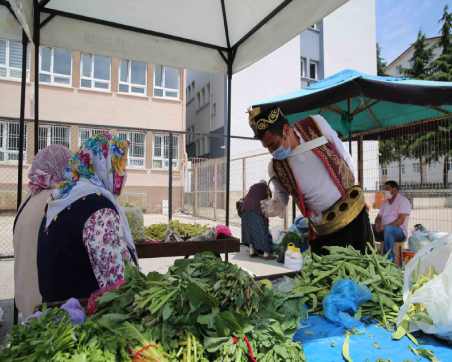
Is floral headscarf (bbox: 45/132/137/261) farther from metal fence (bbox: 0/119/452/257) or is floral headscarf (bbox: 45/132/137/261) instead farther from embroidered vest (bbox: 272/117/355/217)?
metal fence (bbox: 0/119/452/257)

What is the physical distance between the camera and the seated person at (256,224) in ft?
21.9

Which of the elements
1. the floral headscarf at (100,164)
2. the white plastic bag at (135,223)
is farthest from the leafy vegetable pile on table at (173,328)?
the white plastic bag at (135,223)

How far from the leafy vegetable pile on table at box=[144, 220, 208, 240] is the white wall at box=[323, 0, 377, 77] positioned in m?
19.1

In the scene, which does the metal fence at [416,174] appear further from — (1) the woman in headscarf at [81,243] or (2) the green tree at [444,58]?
(2) the green tree at [444,58]

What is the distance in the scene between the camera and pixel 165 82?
1942 centimetres

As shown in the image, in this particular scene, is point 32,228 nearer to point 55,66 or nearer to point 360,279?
point 360,279

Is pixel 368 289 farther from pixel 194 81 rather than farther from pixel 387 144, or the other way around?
pixel 194 81

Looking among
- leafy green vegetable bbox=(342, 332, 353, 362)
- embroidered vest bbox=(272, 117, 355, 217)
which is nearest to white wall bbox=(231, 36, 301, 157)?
embroidered vest bbox=(272, 117, 355, 217)

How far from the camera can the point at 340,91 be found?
395 centimetres

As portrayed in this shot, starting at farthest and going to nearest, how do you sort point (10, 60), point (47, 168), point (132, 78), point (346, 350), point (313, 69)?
1. point (313, 69)
2. point (132, 78)
3. point (10, 60)
4. point (47, 168)
5. point (346, 350)

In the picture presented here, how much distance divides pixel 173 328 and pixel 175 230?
2223 mm

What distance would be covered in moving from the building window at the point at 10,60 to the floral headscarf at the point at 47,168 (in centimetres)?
1706

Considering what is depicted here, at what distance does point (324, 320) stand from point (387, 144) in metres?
23.9

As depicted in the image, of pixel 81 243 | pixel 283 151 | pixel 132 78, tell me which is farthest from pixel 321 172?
pixel 132 78
